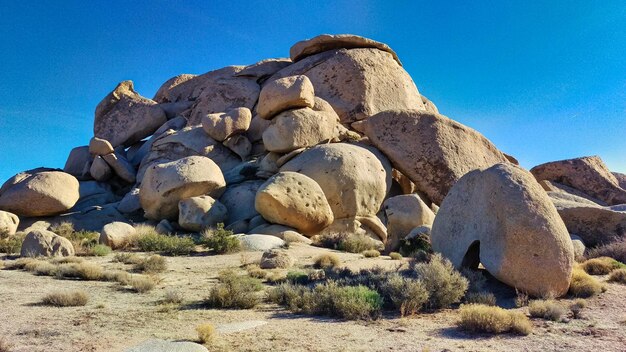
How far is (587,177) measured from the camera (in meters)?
26.5

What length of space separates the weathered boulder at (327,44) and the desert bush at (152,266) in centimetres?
2053

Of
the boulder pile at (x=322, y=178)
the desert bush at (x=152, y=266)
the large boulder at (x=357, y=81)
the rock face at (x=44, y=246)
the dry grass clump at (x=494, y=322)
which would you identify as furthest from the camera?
the large boulder at (x=357, y=81)

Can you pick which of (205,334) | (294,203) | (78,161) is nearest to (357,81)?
(294,203)

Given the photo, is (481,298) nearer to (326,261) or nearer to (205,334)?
(205,334)

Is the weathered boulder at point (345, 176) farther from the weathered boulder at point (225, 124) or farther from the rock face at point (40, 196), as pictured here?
the rock face at point (40, 196)

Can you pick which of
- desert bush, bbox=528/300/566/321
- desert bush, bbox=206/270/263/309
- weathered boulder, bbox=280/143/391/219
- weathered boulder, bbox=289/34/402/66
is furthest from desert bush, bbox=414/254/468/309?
weathered boulder, bbox=289/34/402/66

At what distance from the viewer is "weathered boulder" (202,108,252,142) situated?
920 inches

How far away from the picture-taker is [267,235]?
1612cm

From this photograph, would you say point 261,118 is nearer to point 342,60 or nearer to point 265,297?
point 342,60

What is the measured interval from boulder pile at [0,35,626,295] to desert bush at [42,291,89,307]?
5.33m

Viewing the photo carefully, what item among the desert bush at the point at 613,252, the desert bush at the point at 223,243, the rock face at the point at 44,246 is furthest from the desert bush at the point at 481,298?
the rock face at the point at 44,246

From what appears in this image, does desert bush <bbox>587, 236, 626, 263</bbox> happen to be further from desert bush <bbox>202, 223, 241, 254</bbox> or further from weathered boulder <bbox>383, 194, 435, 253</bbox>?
desert bush <bbox>202, 223, 241, 254</bbox>

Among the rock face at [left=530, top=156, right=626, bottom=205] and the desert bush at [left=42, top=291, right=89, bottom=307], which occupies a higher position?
the rock face at [left=530, top=156, right=626, bottom=205]

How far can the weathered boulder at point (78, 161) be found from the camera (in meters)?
26.2
